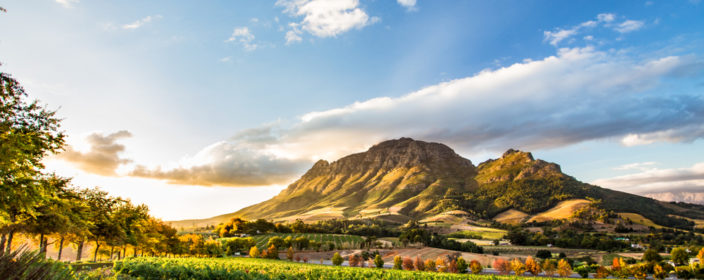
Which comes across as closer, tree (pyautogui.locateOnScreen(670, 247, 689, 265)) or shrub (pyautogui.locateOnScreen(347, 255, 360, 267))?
shrub (pyautogui.locateOnScreen(347, 255, 360, 267))

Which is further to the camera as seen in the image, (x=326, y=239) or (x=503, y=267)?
(x=326, y=239)

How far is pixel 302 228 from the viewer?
172 metres

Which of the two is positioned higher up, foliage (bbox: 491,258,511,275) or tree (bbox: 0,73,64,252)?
tree (bbox: 0,73,64,252)

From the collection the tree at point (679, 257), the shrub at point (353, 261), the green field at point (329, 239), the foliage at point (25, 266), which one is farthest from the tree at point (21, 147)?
the tree at point (679, 257)

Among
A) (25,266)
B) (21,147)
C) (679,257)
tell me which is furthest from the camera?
(679,257)

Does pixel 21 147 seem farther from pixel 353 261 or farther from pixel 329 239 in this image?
pixel 329 239

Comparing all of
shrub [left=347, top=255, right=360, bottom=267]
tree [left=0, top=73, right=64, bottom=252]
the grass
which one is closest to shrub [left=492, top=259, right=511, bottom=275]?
shrub [left=347, top=255, right=360, bottom=267]

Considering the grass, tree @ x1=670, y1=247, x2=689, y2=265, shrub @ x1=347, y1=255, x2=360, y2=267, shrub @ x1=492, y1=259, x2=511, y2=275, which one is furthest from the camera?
the grass

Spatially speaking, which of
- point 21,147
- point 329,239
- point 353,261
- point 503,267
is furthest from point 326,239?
point 21,147

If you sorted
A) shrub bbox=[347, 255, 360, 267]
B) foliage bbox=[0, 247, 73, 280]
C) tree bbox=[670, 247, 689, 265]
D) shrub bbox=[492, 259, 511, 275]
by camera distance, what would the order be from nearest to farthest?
foliage bbox=[0, 247, 73, 280] → shrub bbox=[492, 259, 511, 275] → shrub bbox=[347, 255, 360, 267] → tree bbox=[670, 247, 689, 265]

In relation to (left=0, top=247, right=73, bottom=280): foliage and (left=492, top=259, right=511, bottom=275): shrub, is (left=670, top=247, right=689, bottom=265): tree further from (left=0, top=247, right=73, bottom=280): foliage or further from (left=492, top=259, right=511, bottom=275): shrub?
(left=0, top=247, right=73, bottom=280): foliage

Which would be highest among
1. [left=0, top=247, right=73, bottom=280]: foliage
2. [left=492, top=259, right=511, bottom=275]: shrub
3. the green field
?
[left=0, top=247, right=73, bottom=280]: foliage

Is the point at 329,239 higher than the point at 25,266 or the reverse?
the reverse

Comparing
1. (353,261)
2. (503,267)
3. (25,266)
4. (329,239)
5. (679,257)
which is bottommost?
(329,239)
